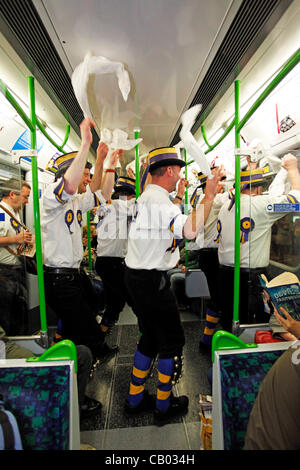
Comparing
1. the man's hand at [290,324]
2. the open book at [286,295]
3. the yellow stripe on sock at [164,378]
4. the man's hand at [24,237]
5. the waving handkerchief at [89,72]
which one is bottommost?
the yellow stripe on sock at [164,378]

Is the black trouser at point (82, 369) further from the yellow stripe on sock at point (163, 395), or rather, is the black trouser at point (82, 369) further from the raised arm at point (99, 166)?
the raised arm at point (99, 166)

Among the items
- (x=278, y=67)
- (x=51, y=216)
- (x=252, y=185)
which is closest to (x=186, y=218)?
(x=252, y=185)

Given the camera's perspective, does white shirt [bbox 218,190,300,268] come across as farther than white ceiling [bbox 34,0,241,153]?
Yes

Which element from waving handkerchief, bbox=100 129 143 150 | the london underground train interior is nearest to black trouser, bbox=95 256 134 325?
the london underground train interior

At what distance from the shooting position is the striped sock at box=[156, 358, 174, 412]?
68.6 inches

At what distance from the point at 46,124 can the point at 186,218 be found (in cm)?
249

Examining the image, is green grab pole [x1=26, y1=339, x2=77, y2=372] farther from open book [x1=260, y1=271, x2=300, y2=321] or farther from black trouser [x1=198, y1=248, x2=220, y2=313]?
black trouser [x1=198, y1=248, x2=220, y2=313]

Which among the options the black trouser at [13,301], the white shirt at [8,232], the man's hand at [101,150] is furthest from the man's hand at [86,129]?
the black trouser at [13,301]

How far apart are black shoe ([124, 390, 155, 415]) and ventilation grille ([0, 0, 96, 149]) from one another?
2.75 metres

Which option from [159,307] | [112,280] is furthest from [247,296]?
[112,280]

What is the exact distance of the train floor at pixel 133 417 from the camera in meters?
1.59

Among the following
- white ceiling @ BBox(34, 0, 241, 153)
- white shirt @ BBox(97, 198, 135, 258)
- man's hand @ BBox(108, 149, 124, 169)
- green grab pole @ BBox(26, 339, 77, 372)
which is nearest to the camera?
green grab pole @ BBox(26, 339, 77, 372)

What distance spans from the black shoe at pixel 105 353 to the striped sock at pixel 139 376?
0.74m

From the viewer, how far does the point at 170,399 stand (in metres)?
1.88
